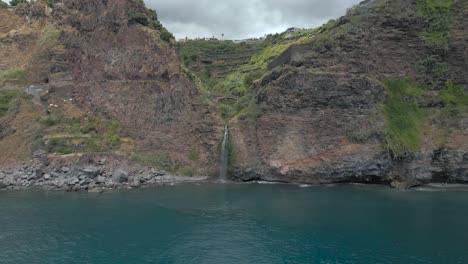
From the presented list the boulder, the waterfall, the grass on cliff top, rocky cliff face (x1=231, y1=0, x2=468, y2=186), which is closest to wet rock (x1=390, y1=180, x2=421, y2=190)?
rocky cliff face (x1=231, y1=0, x2=468, y2=186)

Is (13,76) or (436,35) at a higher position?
(436,35)

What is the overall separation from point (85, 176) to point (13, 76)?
94.7 feet

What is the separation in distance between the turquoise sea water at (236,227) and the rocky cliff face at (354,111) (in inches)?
185

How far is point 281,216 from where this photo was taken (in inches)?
1494

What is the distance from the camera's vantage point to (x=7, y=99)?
65625 millimetres

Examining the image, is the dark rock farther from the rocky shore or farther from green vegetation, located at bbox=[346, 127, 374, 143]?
green vegetation, located at bbox=[346, 127, 374, 143]

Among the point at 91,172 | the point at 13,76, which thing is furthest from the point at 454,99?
the point at 13,76

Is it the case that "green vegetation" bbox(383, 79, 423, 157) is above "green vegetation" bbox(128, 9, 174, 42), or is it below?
below

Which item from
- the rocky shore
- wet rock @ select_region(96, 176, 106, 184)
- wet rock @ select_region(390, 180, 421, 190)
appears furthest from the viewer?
wet rock @ select_region(96, 176, 106, 184)

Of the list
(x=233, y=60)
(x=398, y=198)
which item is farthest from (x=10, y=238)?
(x=233, y=60)

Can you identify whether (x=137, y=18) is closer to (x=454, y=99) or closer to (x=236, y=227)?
(x=236, y=227)

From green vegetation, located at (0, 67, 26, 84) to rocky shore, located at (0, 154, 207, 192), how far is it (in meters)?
20.1

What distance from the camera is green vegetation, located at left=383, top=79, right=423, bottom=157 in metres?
51.6

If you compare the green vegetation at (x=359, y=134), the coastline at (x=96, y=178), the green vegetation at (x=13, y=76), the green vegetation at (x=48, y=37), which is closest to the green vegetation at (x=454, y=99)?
the coastline at (x=96, y=178)
